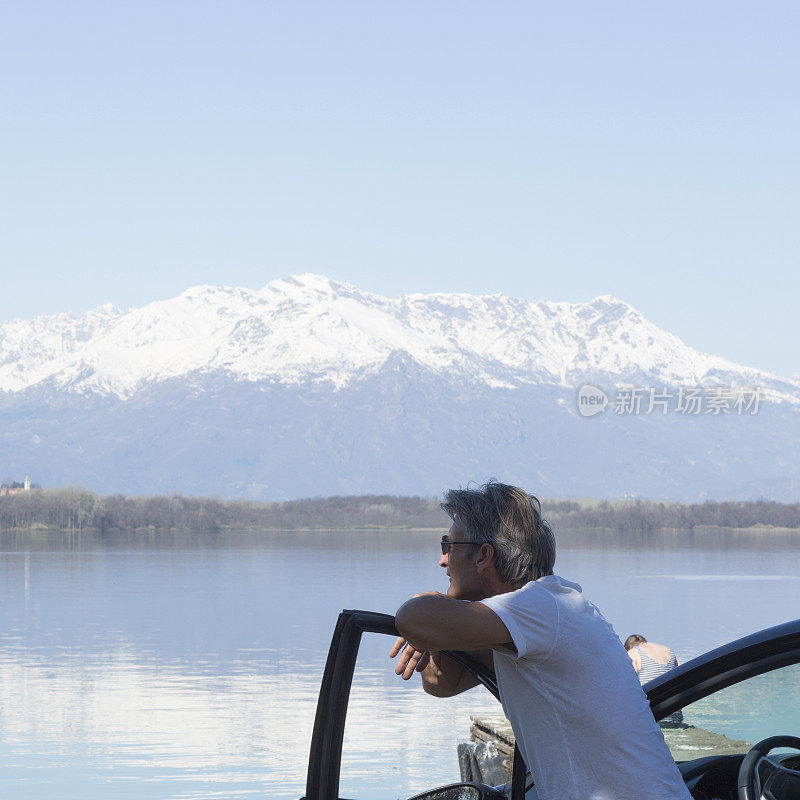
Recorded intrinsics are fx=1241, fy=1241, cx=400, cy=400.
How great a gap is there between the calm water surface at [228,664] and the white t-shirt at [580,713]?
11.3 meters

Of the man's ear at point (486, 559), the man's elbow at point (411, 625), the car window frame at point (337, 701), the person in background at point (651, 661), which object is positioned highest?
the man's ear at point (486, 559)

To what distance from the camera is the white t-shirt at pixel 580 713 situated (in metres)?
2.60

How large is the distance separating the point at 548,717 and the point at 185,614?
4570 cm

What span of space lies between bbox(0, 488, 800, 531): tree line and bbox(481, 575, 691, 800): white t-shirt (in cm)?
15457

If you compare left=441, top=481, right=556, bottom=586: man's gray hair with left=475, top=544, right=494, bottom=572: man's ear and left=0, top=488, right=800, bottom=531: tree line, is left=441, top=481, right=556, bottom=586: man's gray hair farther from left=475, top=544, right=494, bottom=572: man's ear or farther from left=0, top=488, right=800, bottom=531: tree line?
left=0, top=488, right=800, bottom=531: tree line

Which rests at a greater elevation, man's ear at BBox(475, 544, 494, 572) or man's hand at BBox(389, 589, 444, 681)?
man's ear at BBox(475, 544, 494, 572)

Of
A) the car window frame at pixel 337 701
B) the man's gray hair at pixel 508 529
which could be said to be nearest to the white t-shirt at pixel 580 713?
the man's gray hair at pixel 508 529

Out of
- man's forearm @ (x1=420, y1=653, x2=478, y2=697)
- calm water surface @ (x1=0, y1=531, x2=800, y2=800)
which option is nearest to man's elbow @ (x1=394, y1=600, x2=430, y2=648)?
man's forearm @ (x1=420, y1=653, x2=478, y2=697)

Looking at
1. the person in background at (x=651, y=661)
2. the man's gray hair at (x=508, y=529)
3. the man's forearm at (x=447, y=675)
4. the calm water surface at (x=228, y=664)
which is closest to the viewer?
the man's gray hair at (x=508, y=529)

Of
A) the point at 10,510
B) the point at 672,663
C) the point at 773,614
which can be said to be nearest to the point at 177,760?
the point at 672,663

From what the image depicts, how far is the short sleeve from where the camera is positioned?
2.53m

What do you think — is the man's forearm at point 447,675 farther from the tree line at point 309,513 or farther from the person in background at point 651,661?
the tree line at point 309,513

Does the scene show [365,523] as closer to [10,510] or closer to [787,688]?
[10,510]

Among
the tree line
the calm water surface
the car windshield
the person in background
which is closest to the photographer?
the car windshield
